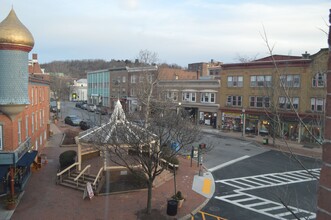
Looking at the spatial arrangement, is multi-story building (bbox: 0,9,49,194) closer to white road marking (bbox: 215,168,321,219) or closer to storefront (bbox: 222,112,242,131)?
white road marking (bbox: 215,168,321,219)

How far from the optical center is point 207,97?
4834 cm

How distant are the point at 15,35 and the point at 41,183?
10.0m

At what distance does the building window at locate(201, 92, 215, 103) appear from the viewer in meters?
47.6

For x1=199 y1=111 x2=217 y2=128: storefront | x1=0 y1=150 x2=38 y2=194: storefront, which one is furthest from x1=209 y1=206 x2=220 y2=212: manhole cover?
x1=199 y1=111 x2=217 y2=128: storefront

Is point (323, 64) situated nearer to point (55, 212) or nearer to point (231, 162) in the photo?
point (231, 162)

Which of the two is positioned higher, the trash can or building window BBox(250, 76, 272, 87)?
building window BBox(250, 76, 272, 87)

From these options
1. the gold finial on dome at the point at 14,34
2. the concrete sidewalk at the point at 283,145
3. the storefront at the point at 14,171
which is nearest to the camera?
the storefront at the point at 14,171

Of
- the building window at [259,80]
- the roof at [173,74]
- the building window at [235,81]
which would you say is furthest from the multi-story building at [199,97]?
the roof at [173,74]

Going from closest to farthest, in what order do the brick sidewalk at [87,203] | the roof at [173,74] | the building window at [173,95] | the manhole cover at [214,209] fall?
the brick sidewalk at [87,203] < the manhole cover at [214,209] < the building window at [173,95] < the roof at [173,74]

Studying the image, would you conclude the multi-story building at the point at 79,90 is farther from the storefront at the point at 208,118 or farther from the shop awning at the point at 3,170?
the shop awning at the point at 3,170

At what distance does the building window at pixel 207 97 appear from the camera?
156 feet

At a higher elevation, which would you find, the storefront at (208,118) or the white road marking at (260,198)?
the storefront at (208,118)

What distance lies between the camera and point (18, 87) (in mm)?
18578

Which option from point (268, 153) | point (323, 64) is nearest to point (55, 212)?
point (268, 153)
